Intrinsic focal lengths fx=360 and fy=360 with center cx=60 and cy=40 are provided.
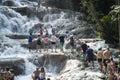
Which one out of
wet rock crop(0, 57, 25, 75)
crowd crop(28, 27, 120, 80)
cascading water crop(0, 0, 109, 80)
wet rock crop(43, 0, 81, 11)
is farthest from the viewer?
wet rock crop(43, 0, 81, 11)

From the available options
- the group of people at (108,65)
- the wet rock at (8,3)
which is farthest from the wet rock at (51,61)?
the wet rock at (8,3)

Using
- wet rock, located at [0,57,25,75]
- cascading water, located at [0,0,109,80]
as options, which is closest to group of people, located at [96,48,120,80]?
wet rock, located at [0,57,25,75]

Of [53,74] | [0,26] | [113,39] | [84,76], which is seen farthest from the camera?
[0,26]

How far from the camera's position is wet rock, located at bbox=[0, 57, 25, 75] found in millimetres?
23516

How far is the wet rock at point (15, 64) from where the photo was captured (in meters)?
23.5

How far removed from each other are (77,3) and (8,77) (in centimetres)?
2963

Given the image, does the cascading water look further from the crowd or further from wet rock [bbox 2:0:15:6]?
the crowd

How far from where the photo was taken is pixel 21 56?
1037 inches

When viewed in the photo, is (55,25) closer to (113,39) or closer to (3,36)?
(3,36)

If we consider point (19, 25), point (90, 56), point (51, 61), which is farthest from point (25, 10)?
point (90, 56)

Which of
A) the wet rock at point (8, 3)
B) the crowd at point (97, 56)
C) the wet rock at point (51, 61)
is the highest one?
the wet rock at point (8, 3)

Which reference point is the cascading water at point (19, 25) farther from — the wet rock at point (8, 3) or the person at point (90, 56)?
the person at point (90, 56)

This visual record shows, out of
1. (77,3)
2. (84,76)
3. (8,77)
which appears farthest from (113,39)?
(77,3)

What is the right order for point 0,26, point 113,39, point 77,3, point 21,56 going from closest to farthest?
point 21,56 → point 113,39 → point 0,26 → point 77,3
